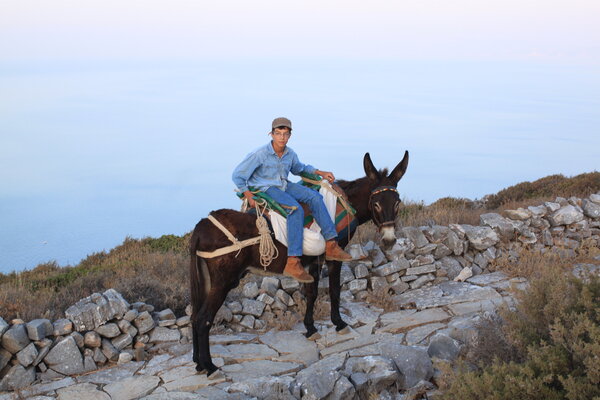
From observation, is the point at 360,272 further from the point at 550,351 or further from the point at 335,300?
the point at 550,351

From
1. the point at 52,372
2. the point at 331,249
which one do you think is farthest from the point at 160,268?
Result: the point at 331,249

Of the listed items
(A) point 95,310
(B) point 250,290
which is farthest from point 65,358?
(B) point 250,290

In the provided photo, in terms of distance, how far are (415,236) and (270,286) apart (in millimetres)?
2631

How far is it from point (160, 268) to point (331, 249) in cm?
368

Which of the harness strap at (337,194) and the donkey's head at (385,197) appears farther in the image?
the harness strap at (337,194)

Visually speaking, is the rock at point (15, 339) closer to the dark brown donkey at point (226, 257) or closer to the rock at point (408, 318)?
the dark brown donkey at point (226, 257)

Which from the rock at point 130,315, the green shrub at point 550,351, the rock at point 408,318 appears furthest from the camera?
the rock at point 408,318

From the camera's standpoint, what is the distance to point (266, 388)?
5.89m

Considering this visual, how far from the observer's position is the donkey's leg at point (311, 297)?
24.7 feet

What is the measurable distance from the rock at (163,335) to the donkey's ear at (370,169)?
120 inches

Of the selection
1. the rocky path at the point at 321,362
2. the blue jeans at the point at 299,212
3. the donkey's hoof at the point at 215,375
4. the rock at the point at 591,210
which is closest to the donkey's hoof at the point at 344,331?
the rocky path at the point at 321,362

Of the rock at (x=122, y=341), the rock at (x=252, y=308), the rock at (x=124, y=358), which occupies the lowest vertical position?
the rock at (x=124, y=358)

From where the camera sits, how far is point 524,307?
5.54 meters

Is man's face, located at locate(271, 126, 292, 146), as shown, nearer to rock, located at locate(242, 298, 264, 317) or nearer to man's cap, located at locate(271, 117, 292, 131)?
man's cap, located at locate(271, 117, 292, 131)
